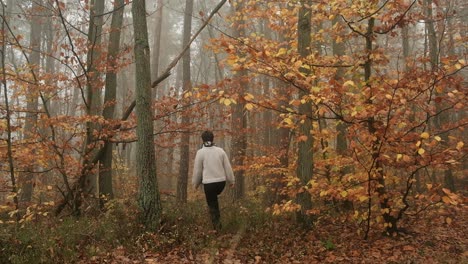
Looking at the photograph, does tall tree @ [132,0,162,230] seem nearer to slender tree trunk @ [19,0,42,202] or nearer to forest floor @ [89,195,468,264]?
forest floor @ [89,195,468,264]

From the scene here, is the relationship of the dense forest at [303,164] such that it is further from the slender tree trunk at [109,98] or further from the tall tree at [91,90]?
the slender tree trunk at [109,98]

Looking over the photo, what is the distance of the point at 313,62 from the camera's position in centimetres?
713

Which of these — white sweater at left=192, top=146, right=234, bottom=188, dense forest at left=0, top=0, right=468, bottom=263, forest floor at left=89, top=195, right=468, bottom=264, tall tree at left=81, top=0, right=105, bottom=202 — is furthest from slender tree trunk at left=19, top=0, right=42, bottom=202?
forest floor at left=89, top=195, right=468, bottom=264

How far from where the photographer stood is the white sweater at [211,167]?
7.47m

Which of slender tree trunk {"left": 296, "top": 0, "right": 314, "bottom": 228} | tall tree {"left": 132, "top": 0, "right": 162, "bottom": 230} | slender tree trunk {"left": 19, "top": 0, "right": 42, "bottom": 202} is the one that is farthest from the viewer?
slender tree trunk {"left": 19, "top": 0, "right": 42, "bottom": 202}

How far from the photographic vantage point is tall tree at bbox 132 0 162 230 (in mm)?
7066

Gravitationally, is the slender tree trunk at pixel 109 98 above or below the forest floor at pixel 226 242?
above

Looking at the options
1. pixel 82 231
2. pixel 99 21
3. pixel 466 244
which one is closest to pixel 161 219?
pixel 82 231

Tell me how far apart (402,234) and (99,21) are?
9.47m

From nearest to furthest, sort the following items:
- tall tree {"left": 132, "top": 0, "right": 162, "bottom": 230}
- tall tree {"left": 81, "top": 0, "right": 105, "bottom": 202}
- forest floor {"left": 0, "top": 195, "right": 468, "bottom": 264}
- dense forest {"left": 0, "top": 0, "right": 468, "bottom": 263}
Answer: dense forest {"left": 0, "top": 0, "right": 468, "bottom": 263} < forest floor {"left": 0, "top": 195, "right": 468, "bottom": 264} < tall tree {"left": 132, "top": 0, "right": 162, "bottom": 230} < tall tree {"left": 81, "top": 0, "right": 105, "bottom": 202}

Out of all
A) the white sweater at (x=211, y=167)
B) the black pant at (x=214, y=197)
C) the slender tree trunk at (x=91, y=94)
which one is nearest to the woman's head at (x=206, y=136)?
the white sweater at (x=211, y=167)

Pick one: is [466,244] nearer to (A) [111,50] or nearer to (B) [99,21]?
(A) [111,50]

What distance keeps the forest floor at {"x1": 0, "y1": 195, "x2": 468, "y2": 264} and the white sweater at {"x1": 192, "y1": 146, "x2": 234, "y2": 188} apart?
963 millimetres

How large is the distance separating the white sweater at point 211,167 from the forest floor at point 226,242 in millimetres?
963
